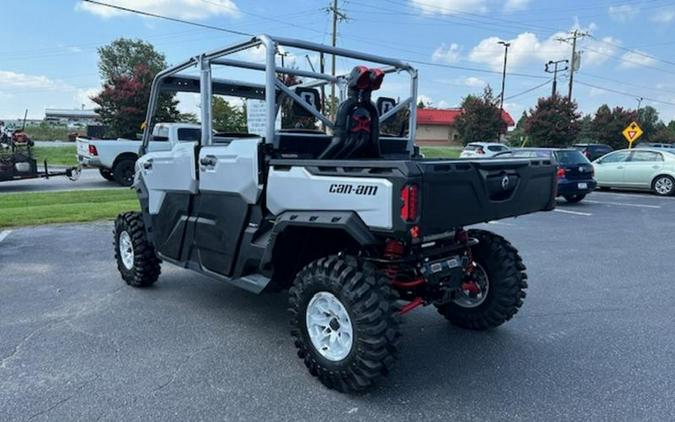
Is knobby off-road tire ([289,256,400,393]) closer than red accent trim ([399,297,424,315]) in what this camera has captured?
Yes

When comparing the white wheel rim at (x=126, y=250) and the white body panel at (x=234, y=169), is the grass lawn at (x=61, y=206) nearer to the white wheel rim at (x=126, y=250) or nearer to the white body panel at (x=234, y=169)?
the white wheel rim at (x=126, y=250)

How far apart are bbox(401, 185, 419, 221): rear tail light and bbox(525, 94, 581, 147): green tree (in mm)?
36655

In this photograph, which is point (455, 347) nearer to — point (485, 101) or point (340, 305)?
point (340, 305)

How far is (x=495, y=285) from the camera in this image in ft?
13.5

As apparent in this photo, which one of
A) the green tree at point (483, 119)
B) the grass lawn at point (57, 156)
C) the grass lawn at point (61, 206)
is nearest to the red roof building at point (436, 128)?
the green tree at point (483, 119)

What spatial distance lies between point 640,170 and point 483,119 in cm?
2652

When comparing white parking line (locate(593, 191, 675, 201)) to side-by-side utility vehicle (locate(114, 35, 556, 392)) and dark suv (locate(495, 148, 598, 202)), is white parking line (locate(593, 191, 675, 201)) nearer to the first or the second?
dark suv (locate(495, 148, 598, 202))

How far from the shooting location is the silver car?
587 inches

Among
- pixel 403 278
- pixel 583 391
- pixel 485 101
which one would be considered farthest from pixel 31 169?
pixel 485 101

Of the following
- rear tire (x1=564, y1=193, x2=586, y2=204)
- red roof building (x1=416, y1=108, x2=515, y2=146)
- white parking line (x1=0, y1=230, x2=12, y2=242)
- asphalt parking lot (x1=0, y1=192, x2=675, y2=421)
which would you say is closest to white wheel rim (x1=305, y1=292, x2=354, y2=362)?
asphalt parking lot (x1=0, y1=192, x2=675, y2=421)

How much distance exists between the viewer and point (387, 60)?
181 inches

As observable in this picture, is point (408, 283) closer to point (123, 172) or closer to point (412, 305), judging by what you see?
point (412, 305)

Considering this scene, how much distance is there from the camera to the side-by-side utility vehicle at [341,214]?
2.99 meters

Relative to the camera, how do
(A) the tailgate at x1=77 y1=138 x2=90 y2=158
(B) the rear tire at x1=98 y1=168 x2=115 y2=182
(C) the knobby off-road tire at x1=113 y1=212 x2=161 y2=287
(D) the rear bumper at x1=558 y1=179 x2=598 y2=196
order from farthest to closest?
(B) the rear tire at x1=98 y1=168 x2=115 y2=182 < (A) the tailgate at x1=77 y1=138 x2=90 y2=158 < (D) the rear bumper at x1=558 y1=179 x2=598 y2=196 < (C) the knobby off-road tire at x1=113 y1=212 x2=161 y2=287
